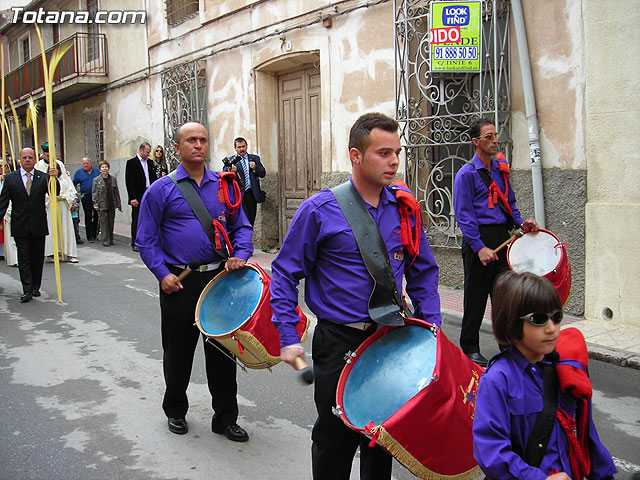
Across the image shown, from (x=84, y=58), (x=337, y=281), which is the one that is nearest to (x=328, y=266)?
(x=337, y=281)

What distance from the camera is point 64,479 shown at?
153 inches

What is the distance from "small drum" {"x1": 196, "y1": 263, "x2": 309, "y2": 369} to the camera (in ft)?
12.3

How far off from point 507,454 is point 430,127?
7.78 metres

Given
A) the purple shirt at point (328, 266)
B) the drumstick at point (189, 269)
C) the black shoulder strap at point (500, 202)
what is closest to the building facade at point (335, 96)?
the black shoulder strap at point (500, 202)

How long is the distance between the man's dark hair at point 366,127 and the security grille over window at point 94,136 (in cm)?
1897

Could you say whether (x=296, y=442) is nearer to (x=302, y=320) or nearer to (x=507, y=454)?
(x=302, y=320)

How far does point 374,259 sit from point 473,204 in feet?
9.37

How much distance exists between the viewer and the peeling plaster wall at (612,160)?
22.9 ft

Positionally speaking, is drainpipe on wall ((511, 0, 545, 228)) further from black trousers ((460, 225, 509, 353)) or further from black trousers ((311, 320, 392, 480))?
black trousers ((311, 320, 392, 480))

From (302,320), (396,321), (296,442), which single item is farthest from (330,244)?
(296,442)

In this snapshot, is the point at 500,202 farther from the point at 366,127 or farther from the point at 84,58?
the point at 84,58

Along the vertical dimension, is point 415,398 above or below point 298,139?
below

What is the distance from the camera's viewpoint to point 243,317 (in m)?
3.93

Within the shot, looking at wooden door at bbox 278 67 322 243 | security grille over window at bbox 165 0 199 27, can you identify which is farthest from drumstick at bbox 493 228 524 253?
security grille over window at bbox 165 0 199 27
